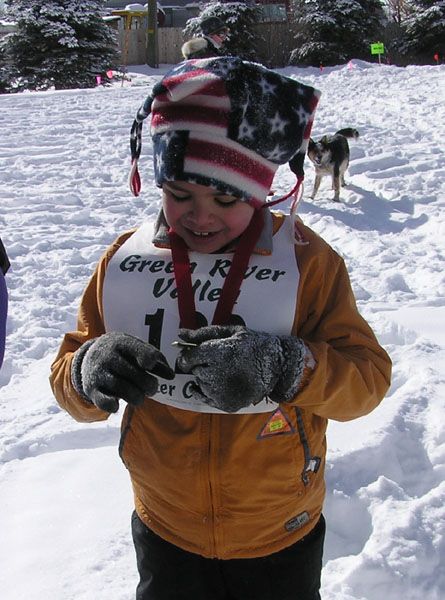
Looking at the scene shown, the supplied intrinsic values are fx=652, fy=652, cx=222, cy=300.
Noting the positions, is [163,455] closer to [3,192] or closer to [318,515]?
[318,515]

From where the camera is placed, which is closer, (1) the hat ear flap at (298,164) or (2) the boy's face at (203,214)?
(2) the boy's face at (203,214)

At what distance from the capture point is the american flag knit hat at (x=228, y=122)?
5.00 feet

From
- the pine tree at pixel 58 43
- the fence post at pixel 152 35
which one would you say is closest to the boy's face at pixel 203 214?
the pine tree at pixel 58 43

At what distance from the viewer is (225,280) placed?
5.31 feet

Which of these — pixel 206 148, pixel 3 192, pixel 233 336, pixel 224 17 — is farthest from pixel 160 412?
pixel 224 17

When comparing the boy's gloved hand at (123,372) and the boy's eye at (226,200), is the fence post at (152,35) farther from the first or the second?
the boy's gloved hand at (123,372)

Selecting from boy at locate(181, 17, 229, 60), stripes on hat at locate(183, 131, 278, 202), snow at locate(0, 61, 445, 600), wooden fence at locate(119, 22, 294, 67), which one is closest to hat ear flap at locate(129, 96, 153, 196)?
stripes on hat at locate(183, 131, 278, 202)

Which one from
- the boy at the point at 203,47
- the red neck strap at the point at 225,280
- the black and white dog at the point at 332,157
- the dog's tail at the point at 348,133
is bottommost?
the black and white dog at the point at 332,157

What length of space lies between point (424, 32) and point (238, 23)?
6399 mm

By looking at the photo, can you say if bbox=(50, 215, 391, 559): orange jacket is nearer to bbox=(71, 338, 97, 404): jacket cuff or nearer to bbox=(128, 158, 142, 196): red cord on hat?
bbox=(71, 338, 97, 404): jacket cuff

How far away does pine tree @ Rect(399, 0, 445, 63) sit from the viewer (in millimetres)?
21797

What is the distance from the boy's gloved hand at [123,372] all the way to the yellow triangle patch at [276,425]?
0.31 metres

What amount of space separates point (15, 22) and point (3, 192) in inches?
592

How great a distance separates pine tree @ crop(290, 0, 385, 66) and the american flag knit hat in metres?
21.6
